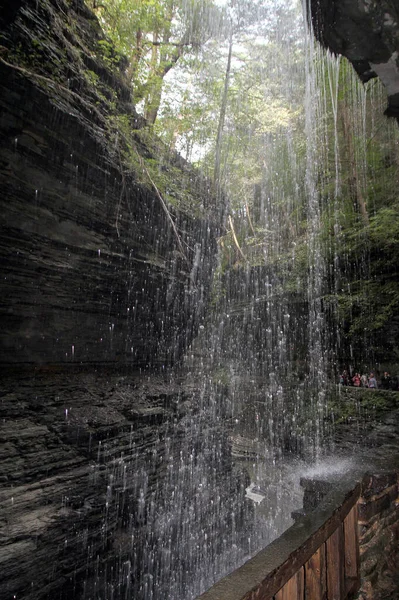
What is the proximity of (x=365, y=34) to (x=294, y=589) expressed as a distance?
18.6 ft

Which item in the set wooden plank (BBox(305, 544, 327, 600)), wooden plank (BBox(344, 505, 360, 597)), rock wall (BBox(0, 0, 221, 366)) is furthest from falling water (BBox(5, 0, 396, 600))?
wooden plank (BBox(305, 544, 327, 600))

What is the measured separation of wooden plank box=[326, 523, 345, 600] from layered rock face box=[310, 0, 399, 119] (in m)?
5.03

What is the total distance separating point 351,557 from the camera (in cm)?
244

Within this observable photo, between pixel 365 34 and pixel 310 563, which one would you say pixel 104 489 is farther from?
pixel 365 34

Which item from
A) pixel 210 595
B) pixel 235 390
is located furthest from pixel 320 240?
pixel 210 595

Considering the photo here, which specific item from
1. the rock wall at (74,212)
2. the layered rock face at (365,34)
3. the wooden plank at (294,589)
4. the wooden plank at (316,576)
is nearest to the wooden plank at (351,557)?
the wooden plank at (316,576)

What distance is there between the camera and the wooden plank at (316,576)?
196cm

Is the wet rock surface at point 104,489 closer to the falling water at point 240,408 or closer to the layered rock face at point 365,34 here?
the falling water at point 240,408

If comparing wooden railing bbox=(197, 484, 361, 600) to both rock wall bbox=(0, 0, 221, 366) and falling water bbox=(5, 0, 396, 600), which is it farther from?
rock wall bbox=(0, 0, 221, 366)

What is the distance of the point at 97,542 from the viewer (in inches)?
230

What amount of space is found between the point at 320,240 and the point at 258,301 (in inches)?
172

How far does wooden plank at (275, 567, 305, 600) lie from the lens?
174 centimetres

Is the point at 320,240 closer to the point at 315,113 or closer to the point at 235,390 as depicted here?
the point at 315,113

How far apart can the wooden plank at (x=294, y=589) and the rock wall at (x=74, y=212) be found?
19.4 feet
